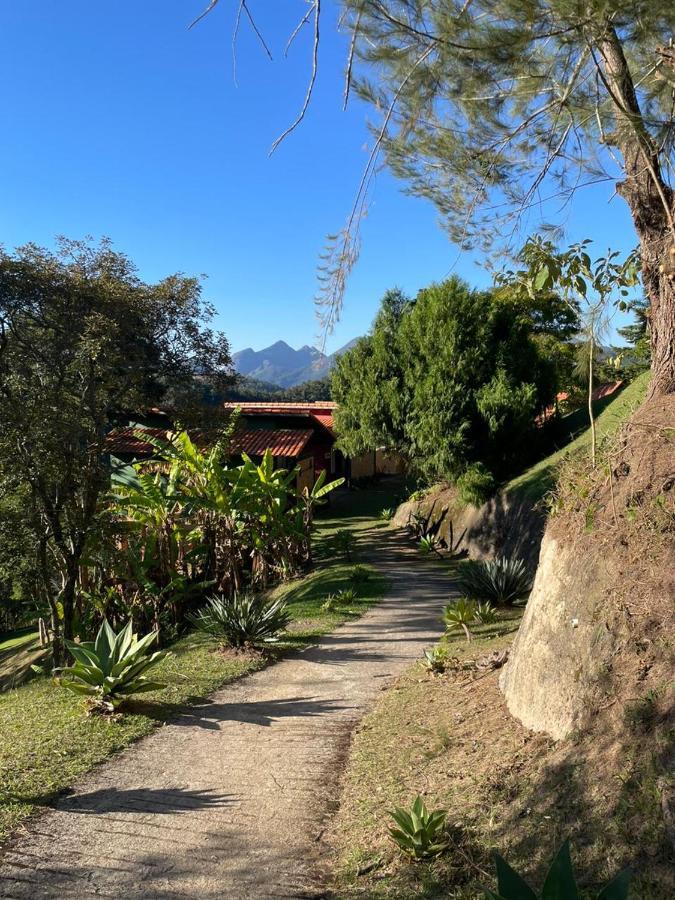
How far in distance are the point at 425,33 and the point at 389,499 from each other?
26.0 m

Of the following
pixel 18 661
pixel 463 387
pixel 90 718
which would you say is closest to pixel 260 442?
pixel 463 387

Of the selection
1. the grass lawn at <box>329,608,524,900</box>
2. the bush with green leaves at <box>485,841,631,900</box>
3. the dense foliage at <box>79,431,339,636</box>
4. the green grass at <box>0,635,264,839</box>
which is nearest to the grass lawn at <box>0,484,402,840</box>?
the green grass at <box>0,635,264,839</box>

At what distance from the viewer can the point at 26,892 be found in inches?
127

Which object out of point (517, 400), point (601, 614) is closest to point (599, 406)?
point (517, 400)

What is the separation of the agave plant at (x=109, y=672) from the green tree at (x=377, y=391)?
1294cm

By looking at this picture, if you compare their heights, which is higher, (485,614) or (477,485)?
(477,485)

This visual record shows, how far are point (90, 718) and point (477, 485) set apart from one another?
12.1 meters

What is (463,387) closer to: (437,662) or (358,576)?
(358,576)

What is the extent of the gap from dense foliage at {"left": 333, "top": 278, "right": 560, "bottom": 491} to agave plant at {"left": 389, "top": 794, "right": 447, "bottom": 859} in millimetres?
13321

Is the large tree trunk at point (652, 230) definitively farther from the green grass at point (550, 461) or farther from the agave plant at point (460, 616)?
the green grass at point (550, 461)

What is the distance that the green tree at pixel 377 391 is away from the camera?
1883 cm

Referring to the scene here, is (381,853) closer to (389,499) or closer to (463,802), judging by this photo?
(463,802)

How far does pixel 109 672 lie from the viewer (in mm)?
6195

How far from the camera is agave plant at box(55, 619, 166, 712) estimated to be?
6.04 m
